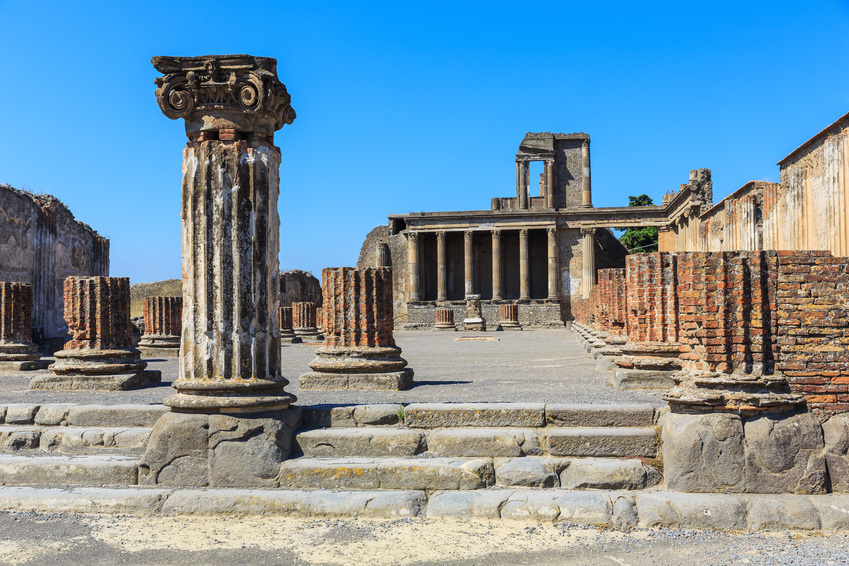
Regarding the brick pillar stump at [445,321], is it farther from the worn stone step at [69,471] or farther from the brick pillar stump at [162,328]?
the worn stone step at [69,471]

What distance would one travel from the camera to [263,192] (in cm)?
557

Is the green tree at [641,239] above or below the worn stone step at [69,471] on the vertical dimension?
above

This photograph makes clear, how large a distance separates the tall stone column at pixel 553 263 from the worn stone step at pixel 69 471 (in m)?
35.3

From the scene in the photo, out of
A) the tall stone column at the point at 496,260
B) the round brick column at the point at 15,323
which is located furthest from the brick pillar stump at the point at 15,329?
the tall stone column at the point at 496,260

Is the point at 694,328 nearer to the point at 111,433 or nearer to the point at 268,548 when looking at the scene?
the point at 268,548

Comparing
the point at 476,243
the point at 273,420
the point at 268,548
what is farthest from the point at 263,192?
the point at 476,243

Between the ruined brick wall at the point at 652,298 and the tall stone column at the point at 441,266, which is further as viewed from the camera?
the tall stone column at the point at 441,266

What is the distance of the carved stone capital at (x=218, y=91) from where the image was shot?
5457 mm

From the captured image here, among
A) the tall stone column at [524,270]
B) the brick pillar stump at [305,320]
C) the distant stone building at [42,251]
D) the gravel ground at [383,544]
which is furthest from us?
the tall stone column at [524,270]

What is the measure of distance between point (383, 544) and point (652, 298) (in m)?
5.39

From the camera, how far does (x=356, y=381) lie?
842 centimetres

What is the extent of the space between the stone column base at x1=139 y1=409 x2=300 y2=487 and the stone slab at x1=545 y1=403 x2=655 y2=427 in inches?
87.0

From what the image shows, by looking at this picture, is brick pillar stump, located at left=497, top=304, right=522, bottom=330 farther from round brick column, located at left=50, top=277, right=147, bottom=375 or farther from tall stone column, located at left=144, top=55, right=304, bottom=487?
tall stone column, located at left=144, top=55, right=304, bottom=487

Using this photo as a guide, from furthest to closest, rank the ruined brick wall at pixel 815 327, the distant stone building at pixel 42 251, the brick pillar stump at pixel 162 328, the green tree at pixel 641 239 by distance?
the green tree at pixel 641 239 < the distant stone building at pixel 42 251 < the brick pillar stump at pixel 162 328 < the ruined brick wall at pixel 815 327
